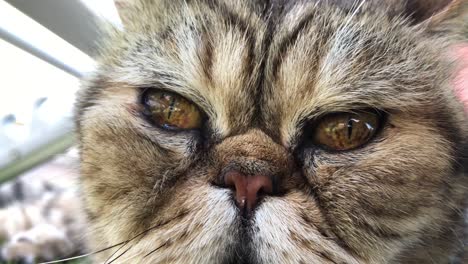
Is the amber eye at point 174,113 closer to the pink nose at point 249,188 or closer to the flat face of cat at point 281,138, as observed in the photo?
the flat face of cat at point 281,138

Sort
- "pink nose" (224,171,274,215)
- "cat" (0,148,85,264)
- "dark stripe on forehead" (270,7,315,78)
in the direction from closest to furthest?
"pink nose" (224,171,274,215)
"dark stripe on forehead" (270,7,315,78)
"cat" (0,148,85,264)

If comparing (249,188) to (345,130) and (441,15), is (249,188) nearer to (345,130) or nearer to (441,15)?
(345,130)

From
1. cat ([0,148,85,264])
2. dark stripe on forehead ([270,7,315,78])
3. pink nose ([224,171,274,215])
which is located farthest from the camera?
cat ([0,148,85,264])

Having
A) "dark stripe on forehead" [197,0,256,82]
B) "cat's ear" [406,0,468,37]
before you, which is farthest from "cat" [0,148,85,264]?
"cat's ear" [406,0,468,37]

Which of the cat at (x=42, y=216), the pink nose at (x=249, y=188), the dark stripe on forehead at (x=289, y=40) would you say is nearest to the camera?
the pink nose at (x=249, y=188)

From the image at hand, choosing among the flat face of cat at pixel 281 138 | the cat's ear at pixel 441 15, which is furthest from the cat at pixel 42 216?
the cat's ear at pixel 441 15

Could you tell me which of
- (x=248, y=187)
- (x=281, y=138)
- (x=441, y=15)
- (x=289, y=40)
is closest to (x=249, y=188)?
(x=248, y=187)

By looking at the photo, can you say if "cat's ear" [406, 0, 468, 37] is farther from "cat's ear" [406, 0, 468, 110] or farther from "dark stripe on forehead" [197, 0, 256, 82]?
"dark stripe on forehead" [197, 0, 256, 82]
